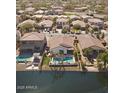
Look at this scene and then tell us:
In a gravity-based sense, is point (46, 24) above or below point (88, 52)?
above

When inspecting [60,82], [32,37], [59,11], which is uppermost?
[59,11]

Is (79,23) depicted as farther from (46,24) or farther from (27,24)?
(27,24)

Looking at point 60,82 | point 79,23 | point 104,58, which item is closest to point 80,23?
point 79,23

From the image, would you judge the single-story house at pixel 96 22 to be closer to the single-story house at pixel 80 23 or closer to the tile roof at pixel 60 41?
the single-story house at pixel 80 23

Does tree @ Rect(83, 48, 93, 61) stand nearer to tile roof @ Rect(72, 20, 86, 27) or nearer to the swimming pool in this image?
tile roof @ Rect(72, 20, 86, 27)

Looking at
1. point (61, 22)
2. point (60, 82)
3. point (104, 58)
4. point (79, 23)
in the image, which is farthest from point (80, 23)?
point (60, 82)

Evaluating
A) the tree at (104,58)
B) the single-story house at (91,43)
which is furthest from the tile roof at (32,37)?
the tree at (104,58)
